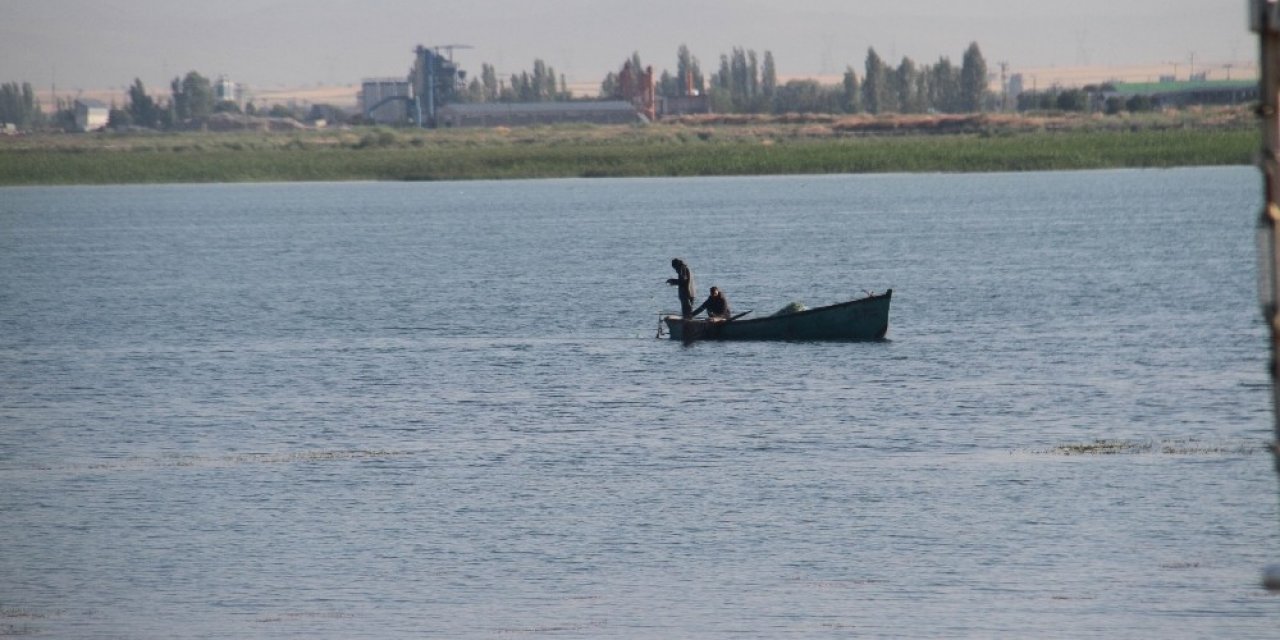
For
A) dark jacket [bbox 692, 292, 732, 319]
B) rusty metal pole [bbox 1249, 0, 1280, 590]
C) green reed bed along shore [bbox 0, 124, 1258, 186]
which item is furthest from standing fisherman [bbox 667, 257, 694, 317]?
green reed bed along shore [bbox 0, 124, 1258, 186]

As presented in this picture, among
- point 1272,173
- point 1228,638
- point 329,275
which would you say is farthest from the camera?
point 329,275

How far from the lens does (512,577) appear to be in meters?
21.2

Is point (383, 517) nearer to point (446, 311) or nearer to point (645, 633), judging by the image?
point (645, 633)

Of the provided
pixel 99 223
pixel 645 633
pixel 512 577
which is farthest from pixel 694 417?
pixel 99 223

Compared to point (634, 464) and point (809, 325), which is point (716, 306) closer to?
point (809, 325)

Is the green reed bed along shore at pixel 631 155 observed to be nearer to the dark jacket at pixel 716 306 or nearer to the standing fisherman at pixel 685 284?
the dark jacket at pixel 716 306

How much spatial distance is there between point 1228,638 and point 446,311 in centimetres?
4386

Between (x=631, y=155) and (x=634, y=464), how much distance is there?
448ft

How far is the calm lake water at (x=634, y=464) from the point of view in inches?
781

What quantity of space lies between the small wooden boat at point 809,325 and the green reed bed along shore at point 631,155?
9483cm

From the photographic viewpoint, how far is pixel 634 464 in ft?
92.4

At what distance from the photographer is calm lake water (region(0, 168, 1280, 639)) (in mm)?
19844

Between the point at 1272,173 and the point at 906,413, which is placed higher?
the point at 1272,173

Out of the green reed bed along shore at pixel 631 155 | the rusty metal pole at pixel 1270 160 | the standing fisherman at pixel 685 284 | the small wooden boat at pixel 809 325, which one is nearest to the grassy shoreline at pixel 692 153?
the green reed bed along shore at pixel 631 155
